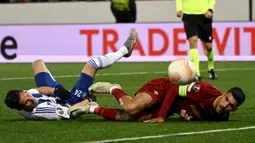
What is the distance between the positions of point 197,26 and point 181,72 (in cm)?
720

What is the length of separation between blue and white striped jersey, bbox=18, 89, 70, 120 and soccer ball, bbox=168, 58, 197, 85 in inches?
58.8

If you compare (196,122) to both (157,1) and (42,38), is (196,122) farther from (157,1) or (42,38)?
(157,1)

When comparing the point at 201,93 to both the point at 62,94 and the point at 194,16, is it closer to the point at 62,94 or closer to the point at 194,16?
the point at 62,94

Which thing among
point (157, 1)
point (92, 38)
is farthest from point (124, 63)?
point (157, 1)

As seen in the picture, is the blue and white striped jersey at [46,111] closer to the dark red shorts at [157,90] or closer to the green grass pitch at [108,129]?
the green grass pitch at [108,129]

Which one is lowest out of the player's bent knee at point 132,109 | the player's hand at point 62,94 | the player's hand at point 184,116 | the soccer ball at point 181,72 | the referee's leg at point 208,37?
the referee's leg at point 208,37

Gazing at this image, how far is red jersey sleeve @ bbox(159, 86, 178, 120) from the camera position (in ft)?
36.7

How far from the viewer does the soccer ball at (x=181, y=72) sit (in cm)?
1148

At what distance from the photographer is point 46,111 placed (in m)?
11.7

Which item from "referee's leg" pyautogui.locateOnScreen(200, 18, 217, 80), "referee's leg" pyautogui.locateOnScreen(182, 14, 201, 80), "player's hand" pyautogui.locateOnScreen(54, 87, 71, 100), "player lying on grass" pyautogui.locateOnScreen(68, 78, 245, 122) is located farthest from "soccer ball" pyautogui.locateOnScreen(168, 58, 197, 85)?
"referee's leg" pyautogui.locateOnScreen(200, 18, 217, 80)

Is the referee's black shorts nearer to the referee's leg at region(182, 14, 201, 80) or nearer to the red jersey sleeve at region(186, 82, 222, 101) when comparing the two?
the referee's leg at region(182, 14, 201, 80)

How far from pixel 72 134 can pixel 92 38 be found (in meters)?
15.4

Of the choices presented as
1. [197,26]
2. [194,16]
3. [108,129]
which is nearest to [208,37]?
[197,26]

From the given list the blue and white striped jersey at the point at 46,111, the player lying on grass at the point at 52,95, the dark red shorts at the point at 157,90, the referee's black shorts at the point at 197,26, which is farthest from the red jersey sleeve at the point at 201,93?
the referee's black shorts at the point at 197,26
